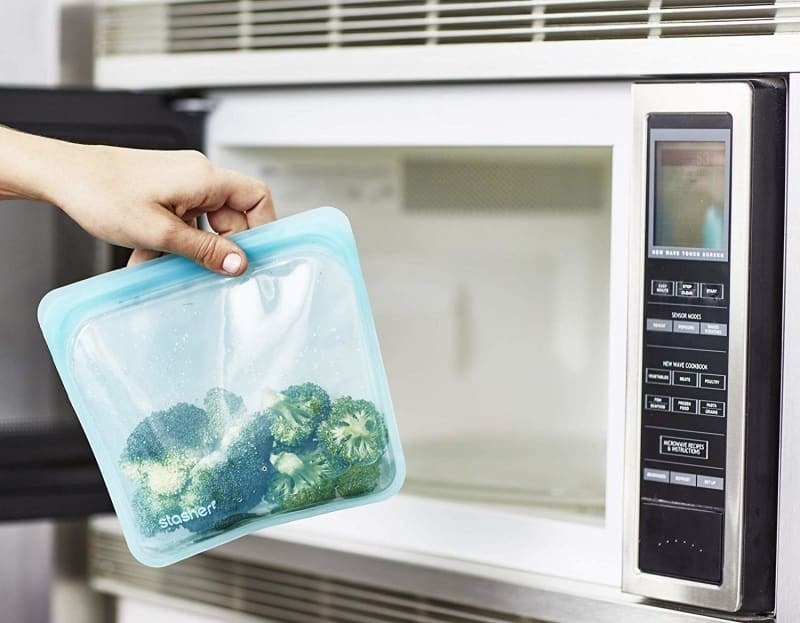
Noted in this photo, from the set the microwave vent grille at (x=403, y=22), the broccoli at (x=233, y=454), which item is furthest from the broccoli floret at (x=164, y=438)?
the microwave vent grille at (x=403, y=22)

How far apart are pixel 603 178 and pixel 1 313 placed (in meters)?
0.75

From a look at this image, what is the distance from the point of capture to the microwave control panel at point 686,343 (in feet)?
2.60

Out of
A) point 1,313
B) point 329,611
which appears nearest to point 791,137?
point 329,611

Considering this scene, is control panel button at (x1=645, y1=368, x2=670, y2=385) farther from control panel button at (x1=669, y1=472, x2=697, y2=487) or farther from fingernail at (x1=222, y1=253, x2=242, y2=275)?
fingernail at (x1=222, y1=253, x2=242, y2=275)

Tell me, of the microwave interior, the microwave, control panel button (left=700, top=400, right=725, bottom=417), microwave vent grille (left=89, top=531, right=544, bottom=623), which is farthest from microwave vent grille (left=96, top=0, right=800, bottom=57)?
microwave vent grille (left=89, top=531, right=544, bottom=623)

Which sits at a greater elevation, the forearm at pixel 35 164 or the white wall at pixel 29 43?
the white wall at pixel 29 43

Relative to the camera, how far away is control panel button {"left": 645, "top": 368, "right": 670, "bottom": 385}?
31.9 inches

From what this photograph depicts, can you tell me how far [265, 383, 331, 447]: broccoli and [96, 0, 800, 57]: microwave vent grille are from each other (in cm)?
38

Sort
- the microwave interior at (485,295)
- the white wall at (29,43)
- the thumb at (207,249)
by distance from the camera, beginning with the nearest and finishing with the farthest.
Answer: the thumb at (207,249) → the white wall at (29,43) → the microwave interior at (485,295)

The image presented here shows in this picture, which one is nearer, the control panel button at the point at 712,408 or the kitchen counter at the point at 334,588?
the control panel button at the point at 712,408

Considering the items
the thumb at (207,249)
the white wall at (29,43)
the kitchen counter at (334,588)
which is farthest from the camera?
the white wall at (29,43)

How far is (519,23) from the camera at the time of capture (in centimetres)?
92

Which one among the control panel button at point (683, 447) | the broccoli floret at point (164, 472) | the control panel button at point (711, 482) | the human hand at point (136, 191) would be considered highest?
the human hand at point (136, 191)

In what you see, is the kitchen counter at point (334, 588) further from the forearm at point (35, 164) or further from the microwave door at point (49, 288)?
the forearm at point (35, 164)
